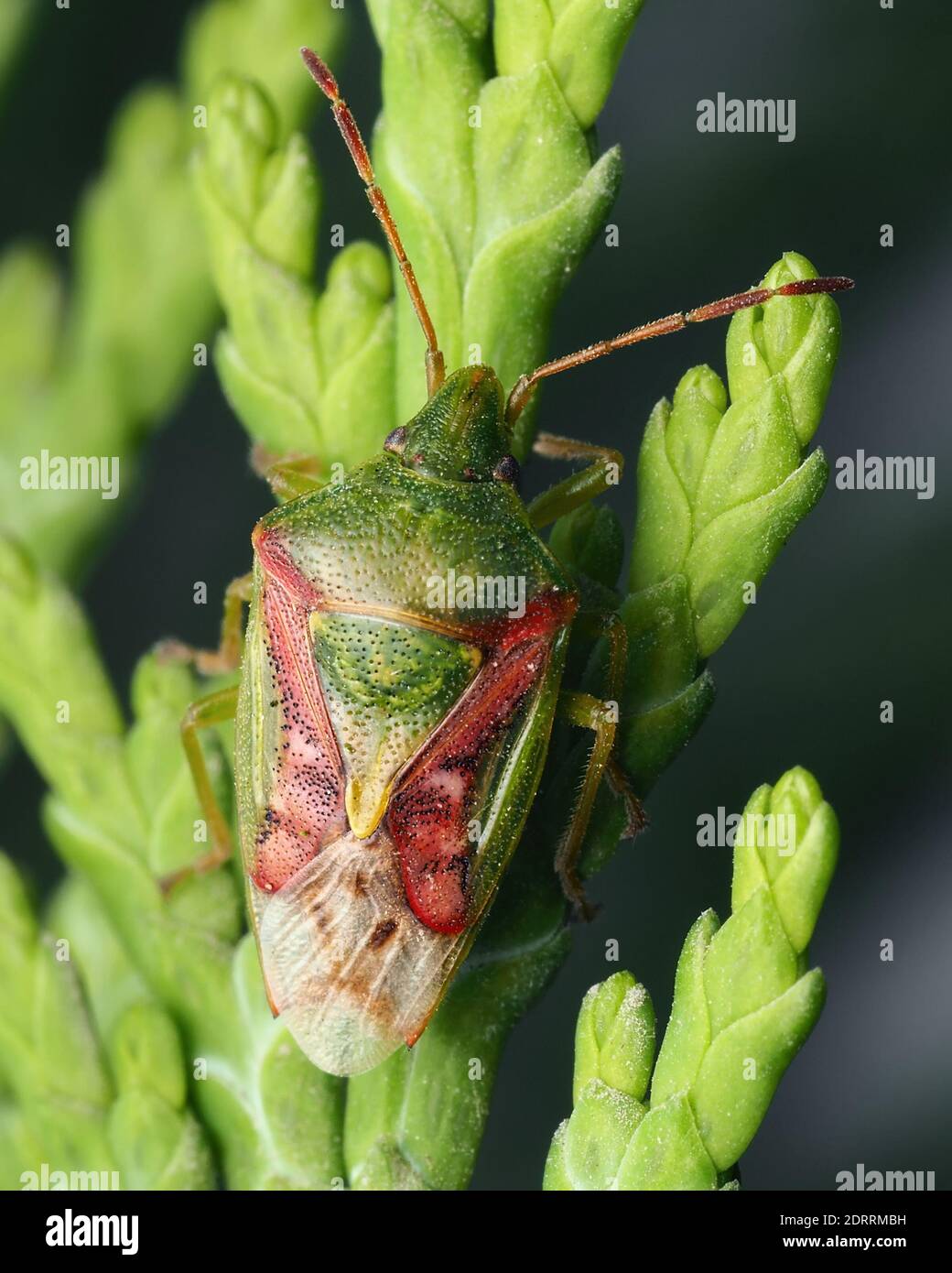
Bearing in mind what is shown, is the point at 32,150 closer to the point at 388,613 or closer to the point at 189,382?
the point at 189,382

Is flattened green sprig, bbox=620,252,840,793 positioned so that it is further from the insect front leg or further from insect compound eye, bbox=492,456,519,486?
insect compound eye, bbox=492,456,519,486

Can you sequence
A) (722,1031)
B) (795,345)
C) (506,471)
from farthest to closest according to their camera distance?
(506,471)
(795,345)
(722,1031)

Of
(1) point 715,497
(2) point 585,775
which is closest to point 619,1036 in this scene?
→ (2) point 585,775

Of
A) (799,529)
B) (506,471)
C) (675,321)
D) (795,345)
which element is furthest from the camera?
(799,529)

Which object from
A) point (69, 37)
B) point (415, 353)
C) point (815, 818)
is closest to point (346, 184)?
point (69, 37)

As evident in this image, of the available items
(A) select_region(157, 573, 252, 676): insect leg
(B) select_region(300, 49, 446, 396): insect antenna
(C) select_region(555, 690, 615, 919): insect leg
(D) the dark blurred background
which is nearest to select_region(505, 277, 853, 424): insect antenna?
(B) select_region(300, 49, 446, 396): insect antenna

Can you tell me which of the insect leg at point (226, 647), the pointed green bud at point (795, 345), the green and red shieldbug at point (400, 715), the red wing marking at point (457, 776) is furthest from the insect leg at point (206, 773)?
the pointed green bud at point (795, 345)

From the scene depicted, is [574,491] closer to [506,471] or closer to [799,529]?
[506,471]
